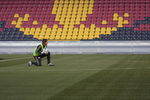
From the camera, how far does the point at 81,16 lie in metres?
37.4

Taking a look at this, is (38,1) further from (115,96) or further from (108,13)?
(115,96)

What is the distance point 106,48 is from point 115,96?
1015 inches

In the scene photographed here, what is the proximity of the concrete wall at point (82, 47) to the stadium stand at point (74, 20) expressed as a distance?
152 centimetres

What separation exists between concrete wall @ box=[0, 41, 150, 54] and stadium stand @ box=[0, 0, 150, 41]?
1521 mm

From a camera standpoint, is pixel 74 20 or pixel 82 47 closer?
pixel 82 47

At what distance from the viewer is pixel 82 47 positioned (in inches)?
1298

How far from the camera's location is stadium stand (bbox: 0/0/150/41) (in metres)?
35.0

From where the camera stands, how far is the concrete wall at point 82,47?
105 feet

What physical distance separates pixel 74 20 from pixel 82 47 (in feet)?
16.8

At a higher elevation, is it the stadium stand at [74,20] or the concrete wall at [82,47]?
the stadium stand at [74,20]

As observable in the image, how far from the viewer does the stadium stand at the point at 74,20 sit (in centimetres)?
3500

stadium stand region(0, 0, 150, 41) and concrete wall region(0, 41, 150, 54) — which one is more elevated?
stadium stand region(0, 0, 150, 41)

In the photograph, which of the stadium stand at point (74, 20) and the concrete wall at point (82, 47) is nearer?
the concrete wall at point (82, 47)

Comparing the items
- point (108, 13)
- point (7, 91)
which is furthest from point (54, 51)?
point (7, 91)
